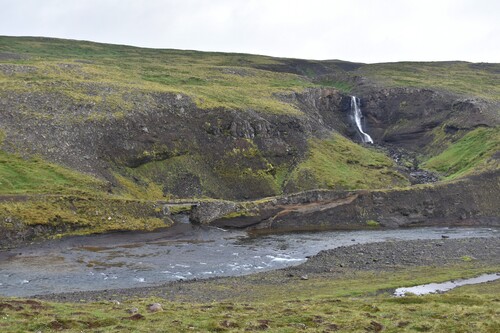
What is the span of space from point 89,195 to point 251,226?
25.1 m

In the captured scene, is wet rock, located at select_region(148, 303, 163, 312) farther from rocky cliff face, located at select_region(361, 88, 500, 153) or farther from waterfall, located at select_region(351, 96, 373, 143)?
waterfall, located at select_region(351, 96, 373, 143)

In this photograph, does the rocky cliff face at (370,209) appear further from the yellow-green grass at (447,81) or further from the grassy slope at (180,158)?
the yellow-green grass at (447,81)

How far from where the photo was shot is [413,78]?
182m

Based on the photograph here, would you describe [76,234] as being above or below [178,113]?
below

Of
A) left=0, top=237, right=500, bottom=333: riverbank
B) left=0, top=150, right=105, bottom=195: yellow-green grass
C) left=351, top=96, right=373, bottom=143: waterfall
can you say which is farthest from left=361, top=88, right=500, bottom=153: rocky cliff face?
left=0, top=150, right=105, bottom=195: yellow-green grass

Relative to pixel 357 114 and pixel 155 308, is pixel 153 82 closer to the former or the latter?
pixel 357 114

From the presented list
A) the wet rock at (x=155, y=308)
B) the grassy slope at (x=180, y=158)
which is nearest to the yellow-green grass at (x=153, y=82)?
the grassy slope at (x=180, y=158)

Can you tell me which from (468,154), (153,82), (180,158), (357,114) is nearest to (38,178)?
(180,158)

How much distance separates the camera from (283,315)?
29.0 meters

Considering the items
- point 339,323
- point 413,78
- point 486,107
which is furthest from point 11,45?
point 339,323

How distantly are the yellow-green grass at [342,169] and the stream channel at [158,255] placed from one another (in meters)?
20.9

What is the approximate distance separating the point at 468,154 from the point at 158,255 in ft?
282

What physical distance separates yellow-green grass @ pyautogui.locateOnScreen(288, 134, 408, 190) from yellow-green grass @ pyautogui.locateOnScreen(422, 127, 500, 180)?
1309 cm

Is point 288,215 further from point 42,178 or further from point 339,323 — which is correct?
point 339,323
